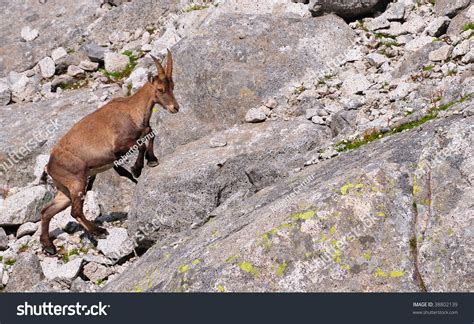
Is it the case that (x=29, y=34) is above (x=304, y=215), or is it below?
below

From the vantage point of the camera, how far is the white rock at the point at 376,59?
47.5 ft

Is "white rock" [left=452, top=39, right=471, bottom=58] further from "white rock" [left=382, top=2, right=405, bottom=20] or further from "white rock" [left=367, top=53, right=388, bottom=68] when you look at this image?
"white rock" [left=382, top=2, right=405, bottom=20]

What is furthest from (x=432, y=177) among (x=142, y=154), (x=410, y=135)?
(x=142, y=154)

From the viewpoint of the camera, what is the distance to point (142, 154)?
14031 millimetres

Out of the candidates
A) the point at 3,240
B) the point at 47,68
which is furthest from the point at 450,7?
the point at 47,68

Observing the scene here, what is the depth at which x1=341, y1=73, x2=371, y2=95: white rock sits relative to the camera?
45.0 ft

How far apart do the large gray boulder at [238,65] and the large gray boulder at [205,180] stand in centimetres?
180

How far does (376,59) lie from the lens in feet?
47.8

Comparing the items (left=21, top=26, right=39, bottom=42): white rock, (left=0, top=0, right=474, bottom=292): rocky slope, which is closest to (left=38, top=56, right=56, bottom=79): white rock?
(left=0, top=0, right=474, bottom=292): rocky slope

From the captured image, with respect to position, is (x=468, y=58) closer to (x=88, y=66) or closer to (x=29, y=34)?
(x=88, y=66)

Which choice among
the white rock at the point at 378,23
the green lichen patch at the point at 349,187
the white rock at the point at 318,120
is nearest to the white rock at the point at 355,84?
the white rock at the point at 318,120

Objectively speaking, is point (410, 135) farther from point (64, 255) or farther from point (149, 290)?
point (64, 255)

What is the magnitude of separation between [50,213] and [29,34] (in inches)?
377

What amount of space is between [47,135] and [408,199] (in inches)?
400
